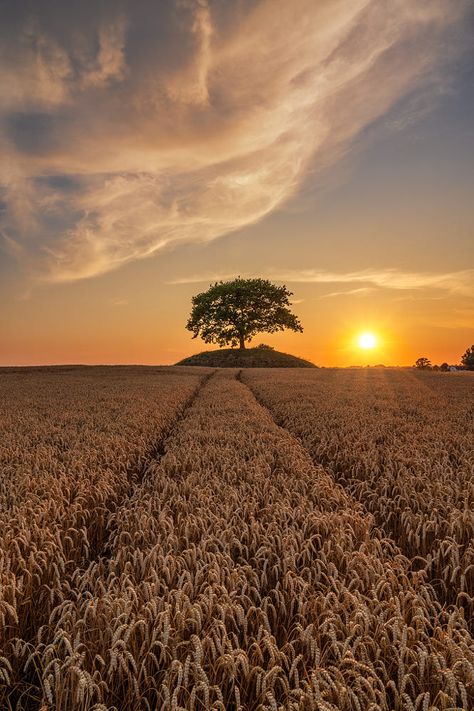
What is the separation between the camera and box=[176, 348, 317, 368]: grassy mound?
66.8 m

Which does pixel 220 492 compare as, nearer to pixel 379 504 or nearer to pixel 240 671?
pixel 379 504

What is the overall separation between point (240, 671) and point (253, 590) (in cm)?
67

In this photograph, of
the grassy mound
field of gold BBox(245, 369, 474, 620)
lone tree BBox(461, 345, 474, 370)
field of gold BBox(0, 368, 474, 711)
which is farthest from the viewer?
lone tree BBox(461, 345, 474, 370)

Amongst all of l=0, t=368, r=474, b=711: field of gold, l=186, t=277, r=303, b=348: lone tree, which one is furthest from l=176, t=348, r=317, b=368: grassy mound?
l=0, t=368, r=474, b=711: field of gold

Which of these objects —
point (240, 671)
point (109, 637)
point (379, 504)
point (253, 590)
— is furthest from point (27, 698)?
point (379, 504)

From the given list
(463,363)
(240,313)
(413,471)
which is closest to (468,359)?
(463,363)

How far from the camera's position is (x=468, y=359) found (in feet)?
309

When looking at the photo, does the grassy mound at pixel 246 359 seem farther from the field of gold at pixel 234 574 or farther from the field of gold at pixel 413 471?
the field of gold at pixel 234 574

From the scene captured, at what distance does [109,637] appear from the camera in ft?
8.90

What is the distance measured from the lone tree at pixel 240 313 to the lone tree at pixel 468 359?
41205mm

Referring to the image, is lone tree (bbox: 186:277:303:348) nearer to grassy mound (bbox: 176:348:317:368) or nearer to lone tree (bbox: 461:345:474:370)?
grassy mound (bbox: 176:348:317:368)

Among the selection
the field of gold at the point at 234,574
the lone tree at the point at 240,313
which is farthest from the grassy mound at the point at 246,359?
the field of gold at the point at 234,574

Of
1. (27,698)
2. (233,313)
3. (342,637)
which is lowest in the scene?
(27,698)

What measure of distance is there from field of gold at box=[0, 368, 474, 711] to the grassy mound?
56.9 meters
